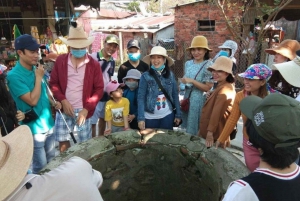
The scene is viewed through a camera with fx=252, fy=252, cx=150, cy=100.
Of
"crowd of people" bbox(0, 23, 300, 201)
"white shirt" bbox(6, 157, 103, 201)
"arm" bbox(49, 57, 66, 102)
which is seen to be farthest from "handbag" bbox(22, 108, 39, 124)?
"white shirt" bbox(6, 157, 103, 201)

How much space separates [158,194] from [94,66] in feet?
4.83

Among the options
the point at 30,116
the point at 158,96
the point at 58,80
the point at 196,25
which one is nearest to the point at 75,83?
the point at 58,80

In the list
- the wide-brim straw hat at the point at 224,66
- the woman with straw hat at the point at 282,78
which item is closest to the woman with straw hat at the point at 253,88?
the woman with straw hat at the point at 282,78

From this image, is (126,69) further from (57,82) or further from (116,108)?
(57,82)

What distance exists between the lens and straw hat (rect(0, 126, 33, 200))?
3.20ft

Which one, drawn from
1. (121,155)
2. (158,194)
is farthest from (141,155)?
(158,194)

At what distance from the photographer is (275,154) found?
1.06m

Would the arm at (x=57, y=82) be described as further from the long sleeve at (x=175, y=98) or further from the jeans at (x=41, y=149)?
the long sleeve at (x=175, y=98)

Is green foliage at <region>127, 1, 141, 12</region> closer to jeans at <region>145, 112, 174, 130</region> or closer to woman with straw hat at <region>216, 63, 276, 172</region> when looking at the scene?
jeans at <region>145, 112, 174, 130</region>

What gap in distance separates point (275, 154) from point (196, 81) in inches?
70.2

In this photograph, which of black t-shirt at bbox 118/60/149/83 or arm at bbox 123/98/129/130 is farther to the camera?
black t-shirt at bbox 118/60/149/83

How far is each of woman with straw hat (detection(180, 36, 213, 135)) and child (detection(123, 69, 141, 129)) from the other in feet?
1.78

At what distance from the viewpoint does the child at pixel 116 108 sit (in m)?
2.88

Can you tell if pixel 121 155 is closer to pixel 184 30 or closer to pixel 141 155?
pixel 141 155
